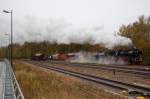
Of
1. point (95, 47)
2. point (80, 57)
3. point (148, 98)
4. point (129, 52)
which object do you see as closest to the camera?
point (148, 98)

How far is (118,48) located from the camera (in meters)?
57.2

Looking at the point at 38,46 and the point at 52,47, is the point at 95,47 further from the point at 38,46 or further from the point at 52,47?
the point at 38,46

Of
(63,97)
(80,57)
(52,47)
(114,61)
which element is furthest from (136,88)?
(52,47)

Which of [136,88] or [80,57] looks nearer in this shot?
[136,88]

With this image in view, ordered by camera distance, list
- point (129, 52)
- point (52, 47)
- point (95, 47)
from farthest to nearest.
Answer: point (52, 47) < point (95, 47) < point (129, 52)

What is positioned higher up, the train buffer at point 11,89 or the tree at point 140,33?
the tree at point 140,33

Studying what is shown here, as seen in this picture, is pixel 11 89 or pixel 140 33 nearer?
pixel 11 89

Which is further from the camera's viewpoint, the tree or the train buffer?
the tree

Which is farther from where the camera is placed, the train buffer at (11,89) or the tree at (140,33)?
the tree at (140,33)

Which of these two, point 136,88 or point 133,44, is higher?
point 133,44

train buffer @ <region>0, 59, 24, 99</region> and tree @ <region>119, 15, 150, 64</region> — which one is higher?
tree @ <region>119, 15, 150, 64</region>

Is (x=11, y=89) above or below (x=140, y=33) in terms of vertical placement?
below

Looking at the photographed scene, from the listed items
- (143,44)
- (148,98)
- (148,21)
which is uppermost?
(148,21)

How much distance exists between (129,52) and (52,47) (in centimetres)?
8493
